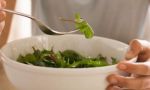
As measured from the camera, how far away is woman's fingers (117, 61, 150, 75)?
0.57m

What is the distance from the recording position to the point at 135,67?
59 centimetres

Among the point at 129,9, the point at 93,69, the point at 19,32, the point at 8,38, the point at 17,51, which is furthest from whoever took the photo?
the point at 19,32

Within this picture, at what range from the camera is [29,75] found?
56 cm

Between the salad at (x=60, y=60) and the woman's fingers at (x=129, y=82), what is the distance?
0.17 ft

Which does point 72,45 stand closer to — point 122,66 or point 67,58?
point 67,58

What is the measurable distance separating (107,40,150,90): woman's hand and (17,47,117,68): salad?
5 centimetres

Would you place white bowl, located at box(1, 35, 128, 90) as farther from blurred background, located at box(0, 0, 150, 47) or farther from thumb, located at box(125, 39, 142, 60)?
blurred background, located at box(0, 0, 150, 47)

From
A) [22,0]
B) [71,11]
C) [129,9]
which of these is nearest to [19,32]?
[22,0]

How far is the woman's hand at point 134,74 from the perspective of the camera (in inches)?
22.7

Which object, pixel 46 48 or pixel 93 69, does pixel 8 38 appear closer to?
pixel 46 48

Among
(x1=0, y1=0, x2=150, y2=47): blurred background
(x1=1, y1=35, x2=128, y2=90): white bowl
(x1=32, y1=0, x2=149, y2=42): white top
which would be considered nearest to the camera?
(x1=1, y1=35, x2=128, y2=90): white bowl

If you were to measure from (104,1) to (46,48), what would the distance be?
1.06 ft

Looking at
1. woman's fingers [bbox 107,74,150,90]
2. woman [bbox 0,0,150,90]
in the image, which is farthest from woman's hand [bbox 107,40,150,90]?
woman [bbox 0,0,150,90]

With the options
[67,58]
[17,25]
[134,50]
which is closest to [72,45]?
[67,58]
